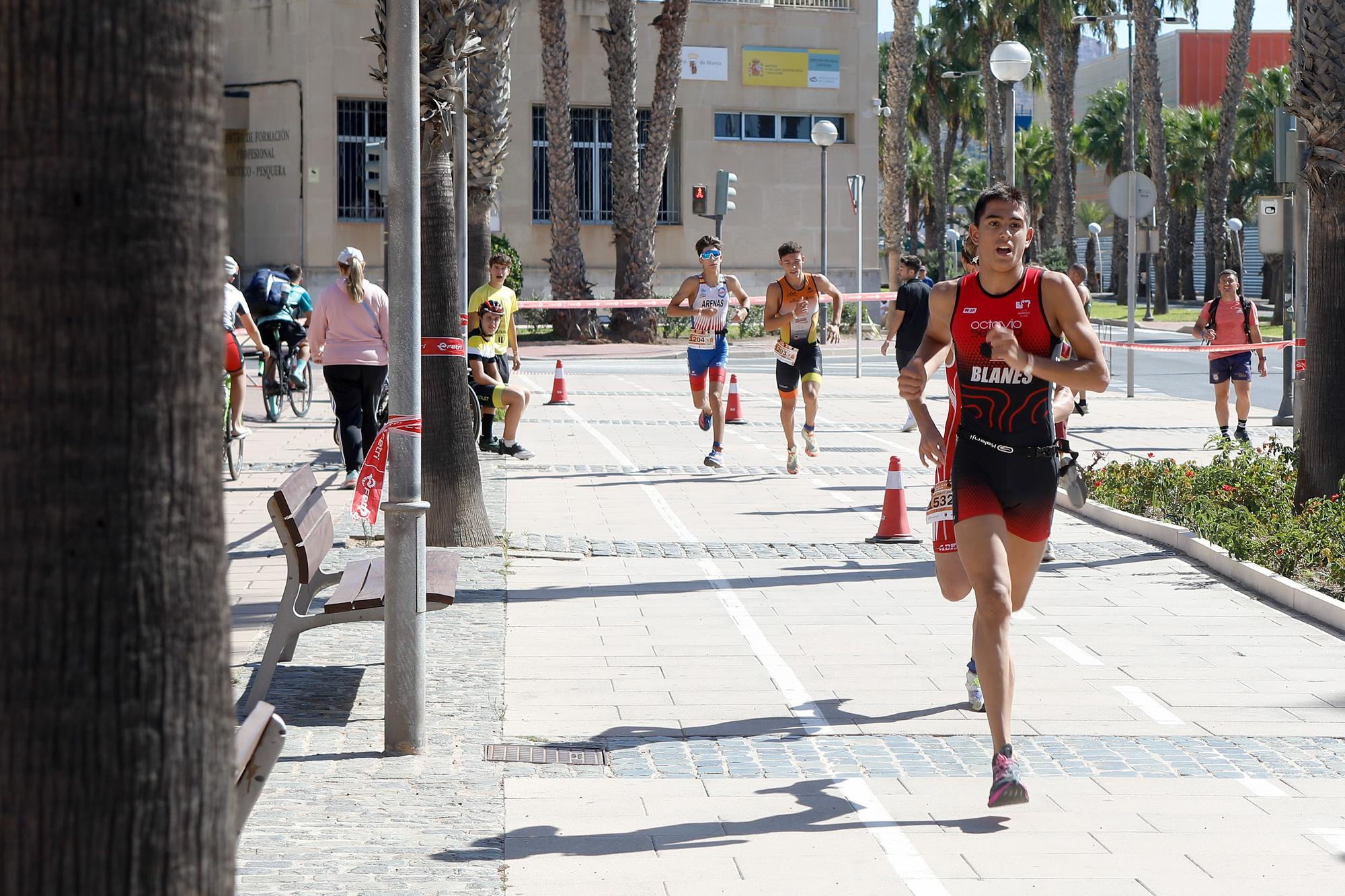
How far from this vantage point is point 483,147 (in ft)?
49.9

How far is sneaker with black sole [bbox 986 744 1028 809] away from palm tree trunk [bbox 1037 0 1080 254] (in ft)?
168

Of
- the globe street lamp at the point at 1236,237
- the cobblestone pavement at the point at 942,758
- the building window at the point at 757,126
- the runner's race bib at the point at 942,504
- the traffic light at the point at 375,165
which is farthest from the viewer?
the globe street lamp at the point at 1236,237

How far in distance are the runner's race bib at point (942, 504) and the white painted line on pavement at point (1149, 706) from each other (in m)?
1.37

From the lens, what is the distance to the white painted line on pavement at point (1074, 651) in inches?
308

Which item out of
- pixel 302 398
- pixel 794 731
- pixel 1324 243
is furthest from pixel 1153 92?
pixel 794 731

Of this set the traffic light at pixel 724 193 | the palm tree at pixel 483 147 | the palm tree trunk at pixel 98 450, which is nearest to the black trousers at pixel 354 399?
the palm tree at pixel 483 147

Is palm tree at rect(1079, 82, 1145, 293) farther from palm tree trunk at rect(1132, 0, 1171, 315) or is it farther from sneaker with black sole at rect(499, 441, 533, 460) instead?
sneaker with black sole at rect(499, 441, 533, 460)

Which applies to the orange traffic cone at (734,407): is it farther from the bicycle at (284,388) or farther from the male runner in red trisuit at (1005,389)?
the male runner in red trisuit at (1005,389)

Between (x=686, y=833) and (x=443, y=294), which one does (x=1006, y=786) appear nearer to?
(x=686, y=833)

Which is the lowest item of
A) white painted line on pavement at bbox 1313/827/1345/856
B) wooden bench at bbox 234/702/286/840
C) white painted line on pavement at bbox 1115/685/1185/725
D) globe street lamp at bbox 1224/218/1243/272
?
white painted line on pavement at bbox 1313/827/1345/856

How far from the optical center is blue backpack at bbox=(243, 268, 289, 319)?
2012cm

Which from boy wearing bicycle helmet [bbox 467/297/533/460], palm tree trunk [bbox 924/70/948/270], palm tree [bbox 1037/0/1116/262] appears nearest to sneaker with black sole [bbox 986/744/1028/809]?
boy wearing bicycle helmet [bbox 467/297/533/460]

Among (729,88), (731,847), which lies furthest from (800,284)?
(729,88)

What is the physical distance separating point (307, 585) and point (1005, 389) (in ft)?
10.1
